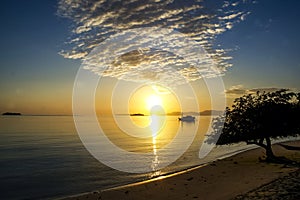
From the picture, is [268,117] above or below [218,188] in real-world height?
above

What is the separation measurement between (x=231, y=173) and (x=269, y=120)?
25.0 feet

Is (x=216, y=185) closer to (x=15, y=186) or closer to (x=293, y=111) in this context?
(x=293, y=111)

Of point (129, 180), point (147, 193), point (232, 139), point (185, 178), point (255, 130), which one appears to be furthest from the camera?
point (232, 139)

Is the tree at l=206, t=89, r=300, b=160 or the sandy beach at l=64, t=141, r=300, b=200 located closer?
the sandy beach at l=64, t=141, r=300, b=200

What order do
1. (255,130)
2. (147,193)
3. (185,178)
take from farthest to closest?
1. (255,130)
2. (185,178)
3. (147,193)

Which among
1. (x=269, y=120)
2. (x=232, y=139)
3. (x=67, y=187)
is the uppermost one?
(x=269, y=120)

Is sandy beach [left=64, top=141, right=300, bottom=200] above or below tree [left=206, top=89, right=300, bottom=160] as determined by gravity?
below

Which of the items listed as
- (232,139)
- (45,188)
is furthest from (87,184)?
(232,139)

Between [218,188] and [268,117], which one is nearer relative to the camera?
[218,188]

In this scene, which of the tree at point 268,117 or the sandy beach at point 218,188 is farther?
the tree at point 268,117

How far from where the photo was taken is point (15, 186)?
82.3ft

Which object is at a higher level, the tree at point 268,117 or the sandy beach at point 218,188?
the tree at point 268,117

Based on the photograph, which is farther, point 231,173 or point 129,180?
point 129,180

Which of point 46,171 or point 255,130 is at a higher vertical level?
point 255,130
